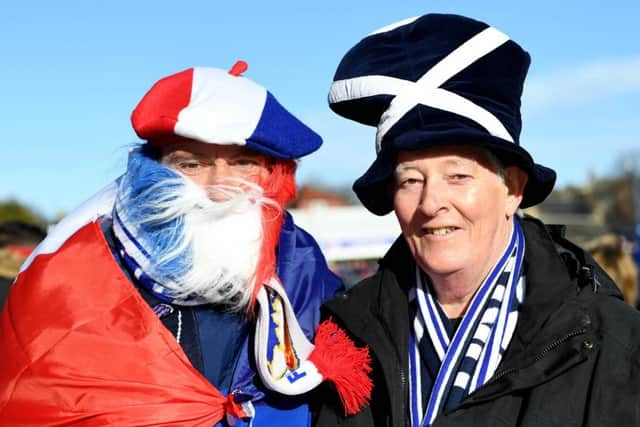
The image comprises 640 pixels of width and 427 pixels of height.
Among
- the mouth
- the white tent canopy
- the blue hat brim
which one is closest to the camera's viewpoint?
the blue hat brim

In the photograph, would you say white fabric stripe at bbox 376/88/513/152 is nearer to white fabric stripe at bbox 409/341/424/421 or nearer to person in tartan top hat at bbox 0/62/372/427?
person in tartan top hat at bbox 0/62/372/427

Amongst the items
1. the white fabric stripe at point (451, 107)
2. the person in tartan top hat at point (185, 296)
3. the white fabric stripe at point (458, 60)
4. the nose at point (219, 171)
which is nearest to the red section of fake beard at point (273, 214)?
the person in tartan top hat at point (185, 296)

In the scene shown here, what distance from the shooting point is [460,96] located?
2301 millimetres

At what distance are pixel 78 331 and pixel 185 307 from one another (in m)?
0.31

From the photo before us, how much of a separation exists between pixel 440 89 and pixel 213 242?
2.57 feet

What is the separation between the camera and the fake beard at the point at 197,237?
2355 millimetres

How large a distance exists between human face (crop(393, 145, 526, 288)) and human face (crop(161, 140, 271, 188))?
18.9 inches

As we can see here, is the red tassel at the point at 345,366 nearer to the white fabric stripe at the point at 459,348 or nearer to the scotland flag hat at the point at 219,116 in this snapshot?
the white fabric stripe at the point at 459,348

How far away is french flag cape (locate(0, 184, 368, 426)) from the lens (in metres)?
2.25

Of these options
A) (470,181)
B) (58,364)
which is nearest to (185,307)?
(58,364)

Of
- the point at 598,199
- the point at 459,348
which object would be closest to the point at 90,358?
the point at 459,348

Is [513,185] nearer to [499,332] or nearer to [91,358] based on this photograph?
[499,332]

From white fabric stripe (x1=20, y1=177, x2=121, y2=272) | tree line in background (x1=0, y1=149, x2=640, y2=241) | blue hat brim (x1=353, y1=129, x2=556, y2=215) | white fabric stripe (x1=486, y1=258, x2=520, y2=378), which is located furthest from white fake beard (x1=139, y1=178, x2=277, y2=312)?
tree line in background (x1=0, y1=149, x2=640, y2=241)

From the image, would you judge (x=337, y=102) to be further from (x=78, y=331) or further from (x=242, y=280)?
(x=78, y=331)
